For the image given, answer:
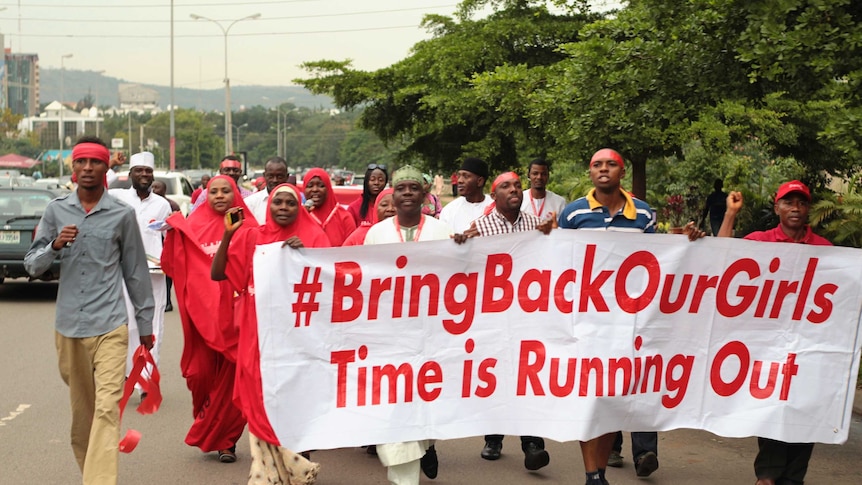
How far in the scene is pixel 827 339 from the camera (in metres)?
6.62

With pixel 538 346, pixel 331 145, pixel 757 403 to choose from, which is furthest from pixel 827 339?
pixel 331 145

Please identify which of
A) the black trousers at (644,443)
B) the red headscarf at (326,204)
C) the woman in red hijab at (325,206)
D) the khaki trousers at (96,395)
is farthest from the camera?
the red headscarf at (326,204)

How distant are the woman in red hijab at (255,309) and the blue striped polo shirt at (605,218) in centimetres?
143

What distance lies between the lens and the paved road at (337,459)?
7.05 m

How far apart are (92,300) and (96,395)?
1.59 feet

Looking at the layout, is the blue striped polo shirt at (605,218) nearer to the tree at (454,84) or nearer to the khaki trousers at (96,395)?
the khaki trousers at (96,395)

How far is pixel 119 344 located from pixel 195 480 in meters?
1.17

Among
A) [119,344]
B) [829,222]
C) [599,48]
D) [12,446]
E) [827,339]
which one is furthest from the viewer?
[829,222]

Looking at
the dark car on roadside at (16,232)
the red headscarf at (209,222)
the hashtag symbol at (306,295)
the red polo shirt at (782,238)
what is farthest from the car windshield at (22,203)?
the red polo shirt at (782,238)

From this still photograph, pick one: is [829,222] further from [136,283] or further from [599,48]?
[136,283]

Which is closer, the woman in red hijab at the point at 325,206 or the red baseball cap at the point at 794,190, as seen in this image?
the red baseball cap at the point at 794,190

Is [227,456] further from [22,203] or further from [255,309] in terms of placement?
[22,203]

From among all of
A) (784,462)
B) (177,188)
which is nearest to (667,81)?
(784,462)

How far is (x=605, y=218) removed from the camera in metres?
6.71
